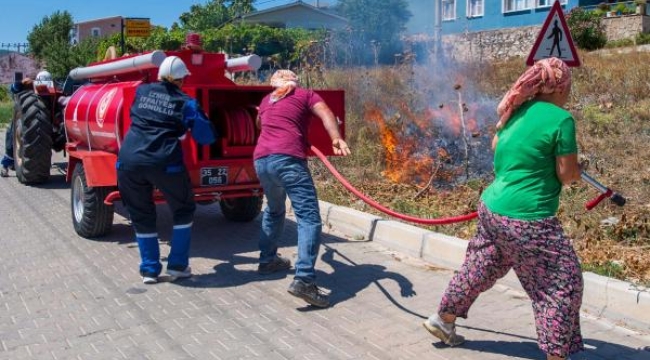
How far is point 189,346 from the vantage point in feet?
15.1

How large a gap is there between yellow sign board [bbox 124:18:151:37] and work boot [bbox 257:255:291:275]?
15338mm

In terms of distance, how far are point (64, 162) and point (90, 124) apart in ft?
22.1

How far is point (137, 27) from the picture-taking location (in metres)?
20.3

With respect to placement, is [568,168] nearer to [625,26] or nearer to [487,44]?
[487,44]

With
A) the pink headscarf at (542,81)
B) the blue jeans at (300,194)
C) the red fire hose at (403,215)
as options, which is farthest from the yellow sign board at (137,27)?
the pink headscarf at (542,81)

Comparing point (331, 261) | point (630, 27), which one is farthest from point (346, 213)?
point (630, 27)

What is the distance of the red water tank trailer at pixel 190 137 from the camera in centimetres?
668

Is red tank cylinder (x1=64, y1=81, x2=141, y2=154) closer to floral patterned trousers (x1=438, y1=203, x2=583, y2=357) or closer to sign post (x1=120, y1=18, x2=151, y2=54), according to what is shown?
floral patterned trousers (x1=438, y1=203, x2=583, y2=357)

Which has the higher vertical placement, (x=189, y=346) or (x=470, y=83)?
(x=470, y=83)

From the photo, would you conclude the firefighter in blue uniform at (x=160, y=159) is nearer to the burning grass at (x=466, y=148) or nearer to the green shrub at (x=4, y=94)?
the burning grass at (x=466, y=148)

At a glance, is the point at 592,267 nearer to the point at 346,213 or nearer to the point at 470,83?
the point at 346,213

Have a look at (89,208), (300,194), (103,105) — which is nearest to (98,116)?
(103,105)

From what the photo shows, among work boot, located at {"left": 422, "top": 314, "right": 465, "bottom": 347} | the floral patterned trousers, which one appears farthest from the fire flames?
the floral patterned trousers

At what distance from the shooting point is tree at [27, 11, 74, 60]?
51594mm
